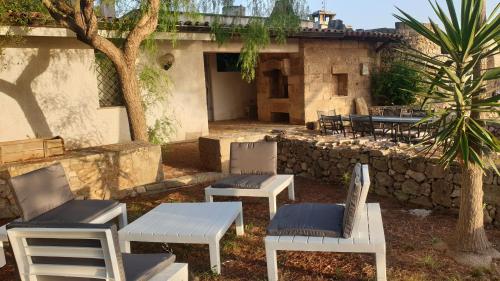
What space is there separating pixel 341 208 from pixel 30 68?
714cm

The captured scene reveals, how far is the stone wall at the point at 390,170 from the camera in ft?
15.2

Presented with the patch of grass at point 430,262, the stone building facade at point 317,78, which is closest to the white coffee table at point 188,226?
the patch of grass at point 430,262

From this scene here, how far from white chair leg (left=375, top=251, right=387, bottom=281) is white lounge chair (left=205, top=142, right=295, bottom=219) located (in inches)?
75.5

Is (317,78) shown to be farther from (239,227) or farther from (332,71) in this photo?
(239,227)

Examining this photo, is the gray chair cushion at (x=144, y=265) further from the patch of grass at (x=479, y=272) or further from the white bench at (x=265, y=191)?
the patch of grass at (x=479, y=272)

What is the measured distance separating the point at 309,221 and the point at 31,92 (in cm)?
707

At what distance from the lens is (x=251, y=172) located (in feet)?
17.6

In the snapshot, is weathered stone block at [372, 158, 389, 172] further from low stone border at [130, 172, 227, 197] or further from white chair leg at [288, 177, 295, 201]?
low stone border at [130, 172, 227, 197]

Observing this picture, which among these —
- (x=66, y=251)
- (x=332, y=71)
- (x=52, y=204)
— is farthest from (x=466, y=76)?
(x=332, y=71)

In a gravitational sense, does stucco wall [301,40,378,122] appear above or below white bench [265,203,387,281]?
above

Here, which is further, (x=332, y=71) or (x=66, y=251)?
(x=332, y=71)

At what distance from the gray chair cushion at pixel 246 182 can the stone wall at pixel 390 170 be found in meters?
1.46

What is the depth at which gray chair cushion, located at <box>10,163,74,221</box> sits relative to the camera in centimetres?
382

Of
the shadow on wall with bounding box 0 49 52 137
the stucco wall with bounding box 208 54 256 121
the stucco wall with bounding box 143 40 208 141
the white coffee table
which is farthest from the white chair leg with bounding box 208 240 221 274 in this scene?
the stucco wall with bounding box 208 54 256 121
